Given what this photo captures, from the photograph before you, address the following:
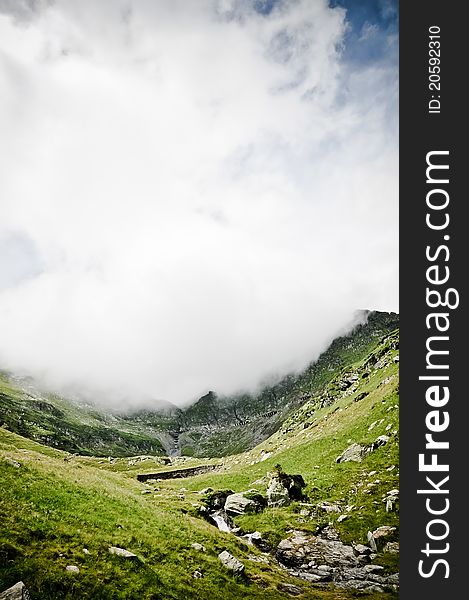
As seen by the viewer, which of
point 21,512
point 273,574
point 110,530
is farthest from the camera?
point 273,574

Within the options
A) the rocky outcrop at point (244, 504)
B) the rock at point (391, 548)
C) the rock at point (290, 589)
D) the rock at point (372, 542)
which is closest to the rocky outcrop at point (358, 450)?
the rocky outcrop at point (244, 504)

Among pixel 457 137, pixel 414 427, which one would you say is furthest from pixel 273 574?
pixel 457 137

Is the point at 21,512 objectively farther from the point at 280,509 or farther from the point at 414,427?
the point at 280,509

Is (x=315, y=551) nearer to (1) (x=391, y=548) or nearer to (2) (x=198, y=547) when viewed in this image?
(1) (x=391, y=548)

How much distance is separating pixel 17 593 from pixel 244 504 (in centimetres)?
3222

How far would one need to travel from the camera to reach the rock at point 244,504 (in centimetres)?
4125

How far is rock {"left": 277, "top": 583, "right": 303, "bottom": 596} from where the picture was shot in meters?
21.1

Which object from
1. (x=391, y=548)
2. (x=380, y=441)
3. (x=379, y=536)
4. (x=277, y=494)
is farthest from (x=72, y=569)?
(x=380, y=441)

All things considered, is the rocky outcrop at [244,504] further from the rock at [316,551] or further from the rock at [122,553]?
the rock at [122,553]

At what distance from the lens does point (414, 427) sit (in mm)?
15836

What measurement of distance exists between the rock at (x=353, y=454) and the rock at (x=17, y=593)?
44086 millimetres

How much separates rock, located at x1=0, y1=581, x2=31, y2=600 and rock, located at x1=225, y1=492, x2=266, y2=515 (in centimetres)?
3074

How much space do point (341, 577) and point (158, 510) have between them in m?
13.2

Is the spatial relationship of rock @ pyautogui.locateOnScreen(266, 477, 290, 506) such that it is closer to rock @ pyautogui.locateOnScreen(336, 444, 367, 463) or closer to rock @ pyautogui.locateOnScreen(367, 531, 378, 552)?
rock @ pyautogui.locateOnScreen(336, 444, 367, 463)
